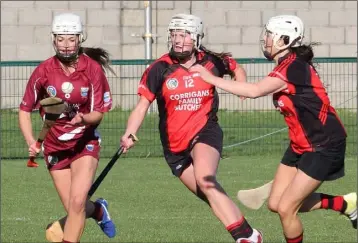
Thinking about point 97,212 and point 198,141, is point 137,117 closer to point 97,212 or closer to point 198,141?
point 198,141

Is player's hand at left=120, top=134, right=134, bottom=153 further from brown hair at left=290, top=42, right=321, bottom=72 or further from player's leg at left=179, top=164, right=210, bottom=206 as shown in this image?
brown hair at left=290, top=42, right=321, bottom=72

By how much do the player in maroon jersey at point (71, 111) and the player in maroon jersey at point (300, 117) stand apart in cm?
144

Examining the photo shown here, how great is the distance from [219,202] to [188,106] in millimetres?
884

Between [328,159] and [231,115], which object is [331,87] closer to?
[231,115]

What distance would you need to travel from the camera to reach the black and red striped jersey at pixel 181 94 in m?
9.16

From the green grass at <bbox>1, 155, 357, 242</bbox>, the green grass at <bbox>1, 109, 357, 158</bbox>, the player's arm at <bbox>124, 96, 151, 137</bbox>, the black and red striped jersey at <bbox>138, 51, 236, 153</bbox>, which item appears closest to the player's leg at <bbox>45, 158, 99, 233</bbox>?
the player's arm at <bbox>124, 96, 151, 137</bbox>

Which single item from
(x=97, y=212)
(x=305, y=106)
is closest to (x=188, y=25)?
(x=305, y=106)

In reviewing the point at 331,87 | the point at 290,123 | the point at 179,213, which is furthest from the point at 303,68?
the point at 331,87

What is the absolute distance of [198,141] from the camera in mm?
9180

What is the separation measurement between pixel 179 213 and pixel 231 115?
652cm

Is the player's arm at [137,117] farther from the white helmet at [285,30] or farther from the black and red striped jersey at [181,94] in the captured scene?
the white helmet at [285,30]

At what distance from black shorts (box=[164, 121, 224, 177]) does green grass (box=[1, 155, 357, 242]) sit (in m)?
0.90

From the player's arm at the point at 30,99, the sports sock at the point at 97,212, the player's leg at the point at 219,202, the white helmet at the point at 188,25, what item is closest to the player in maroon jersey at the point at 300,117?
the player's leg at the point at 219,202

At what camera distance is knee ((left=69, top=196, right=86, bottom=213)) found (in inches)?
349
